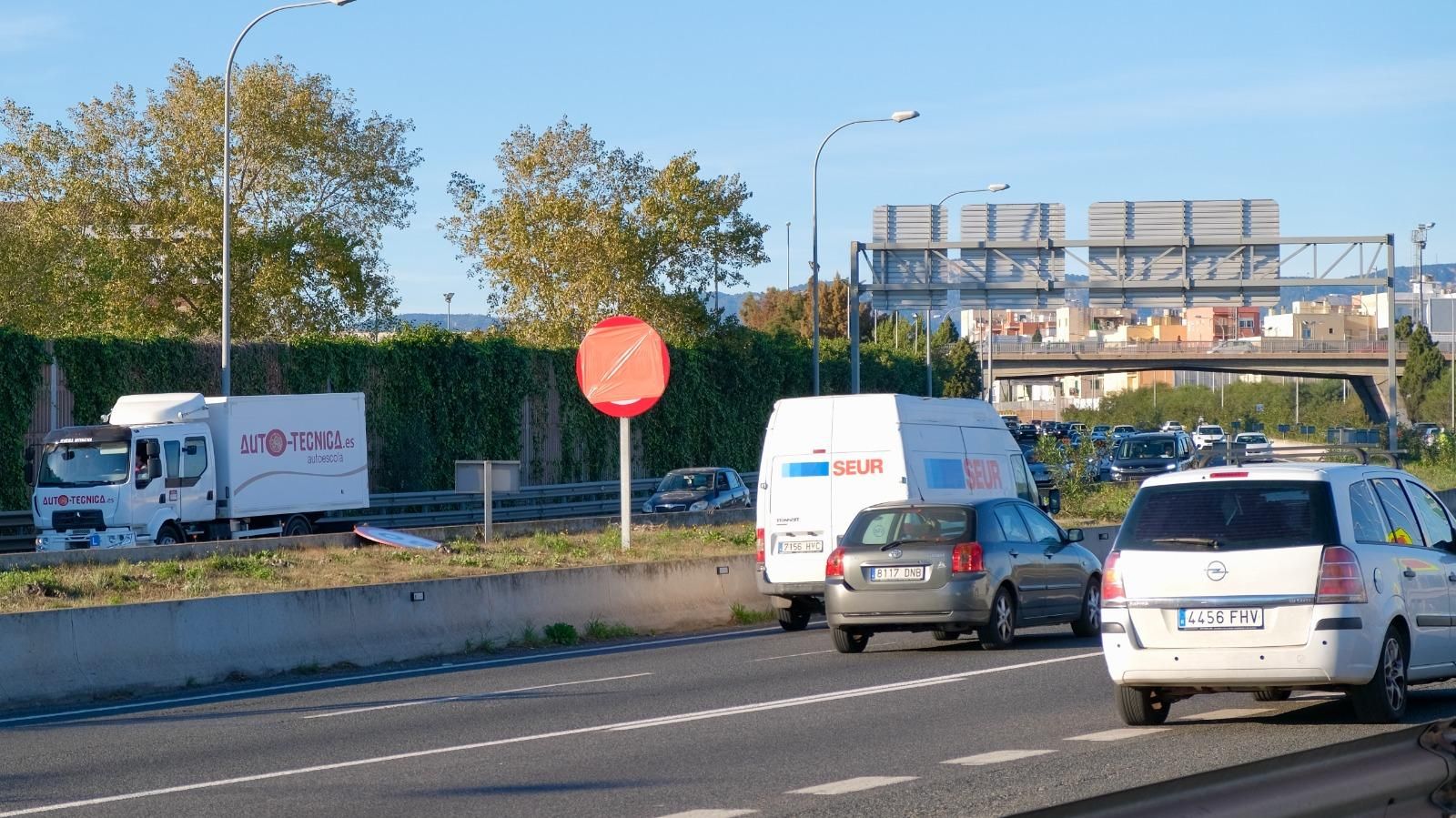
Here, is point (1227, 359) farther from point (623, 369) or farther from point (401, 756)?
point (401, 756)

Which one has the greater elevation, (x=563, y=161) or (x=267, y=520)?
(x=563, y=161)

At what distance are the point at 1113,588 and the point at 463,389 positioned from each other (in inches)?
1545

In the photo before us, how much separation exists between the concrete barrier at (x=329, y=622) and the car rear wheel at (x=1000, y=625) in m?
5.39

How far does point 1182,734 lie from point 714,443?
157ft

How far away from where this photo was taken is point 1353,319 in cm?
18538

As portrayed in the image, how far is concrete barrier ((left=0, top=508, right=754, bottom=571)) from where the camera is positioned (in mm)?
27000

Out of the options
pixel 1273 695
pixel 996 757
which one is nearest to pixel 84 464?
pixel 1273 695

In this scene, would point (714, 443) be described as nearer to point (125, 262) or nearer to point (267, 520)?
point (125, 262)

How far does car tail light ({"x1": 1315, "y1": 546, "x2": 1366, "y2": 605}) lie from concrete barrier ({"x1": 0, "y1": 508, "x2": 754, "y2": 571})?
66.7 feet

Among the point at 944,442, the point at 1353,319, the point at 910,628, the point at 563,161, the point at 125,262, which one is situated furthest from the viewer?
the point at 1353,319

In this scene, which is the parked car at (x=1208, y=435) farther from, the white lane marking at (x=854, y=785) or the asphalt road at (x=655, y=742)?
the white lane marking at (x=854, y=785)

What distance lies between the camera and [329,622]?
17828 millimetres

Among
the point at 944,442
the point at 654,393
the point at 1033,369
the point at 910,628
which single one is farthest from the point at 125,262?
the point at 1033,369

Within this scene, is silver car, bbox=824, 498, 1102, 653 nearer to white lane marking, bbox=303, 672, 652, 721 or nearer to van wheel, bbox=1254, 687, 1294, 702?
white lane marking, bbox=303, 672, 652, 721
